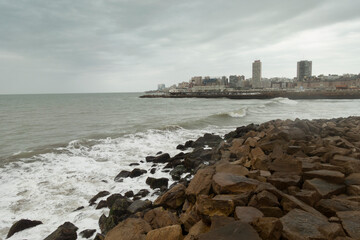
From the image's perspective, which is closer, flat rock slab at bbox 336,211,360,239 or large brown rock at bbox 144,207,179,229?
flat rock slab at bbox 336,211,360,239

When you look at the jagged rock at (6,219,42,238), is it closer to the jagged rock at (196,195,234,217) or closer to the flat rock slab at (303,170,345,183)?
the jagged rock at (196,195,234,217)

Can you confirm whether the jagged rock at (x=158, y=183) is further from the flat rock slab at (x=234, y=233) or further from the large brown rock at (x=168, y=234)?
the flat rock slab at (x=234, y=233)

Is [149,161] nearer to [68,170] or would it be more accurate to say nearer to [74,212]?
[68,170]

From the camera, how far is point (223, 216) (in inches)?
113

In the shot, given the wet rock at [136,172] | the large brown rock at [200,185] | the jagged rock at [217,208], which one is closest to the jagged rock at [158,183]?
the wet rock at [136,172]

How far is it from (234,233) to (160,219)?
1597 mm

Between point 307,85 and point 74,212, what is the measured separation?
129 m

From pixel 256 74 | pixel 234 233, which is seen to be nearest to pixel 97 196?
pixel 234 233

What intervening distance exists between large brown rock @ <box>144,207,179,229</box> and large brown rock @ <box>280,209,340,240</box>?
166 centimetres

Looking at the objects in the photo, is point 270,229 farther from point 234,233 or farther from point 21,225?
point 21,225

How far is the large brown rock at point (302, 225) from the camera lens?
2.36 meters

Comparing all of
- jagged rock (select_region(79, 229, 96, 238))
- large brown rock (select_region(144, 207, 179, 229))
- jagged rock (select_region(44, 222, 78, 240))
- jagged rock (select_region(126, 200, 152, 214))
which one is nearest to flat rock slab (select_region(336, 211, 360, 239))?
large brown rock (select_region(144, 207, 179, 229))

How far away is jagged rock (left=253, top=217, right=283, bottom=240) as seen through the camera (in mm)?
2404

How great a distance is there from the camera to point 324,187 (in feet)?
11.7
